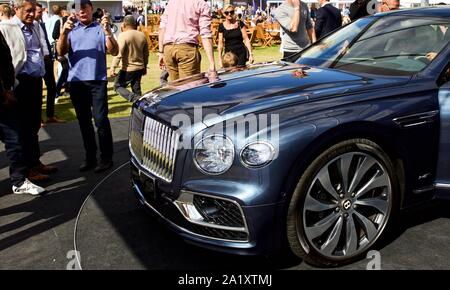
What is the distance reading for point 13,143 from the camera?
4.34m

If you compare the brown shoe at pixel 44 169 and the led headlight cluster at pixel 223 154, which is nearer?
the led headlight cluster at pixel 223 154

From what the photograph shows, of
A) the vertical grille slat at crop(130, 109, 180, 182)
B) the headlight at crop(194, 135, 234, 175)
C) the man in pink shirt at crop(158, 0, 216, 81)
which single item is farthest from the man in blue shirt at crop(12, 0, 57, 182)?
the headlight at crop(194, 135, 234, 175)

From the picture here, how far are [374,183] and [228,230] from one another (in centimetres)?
100

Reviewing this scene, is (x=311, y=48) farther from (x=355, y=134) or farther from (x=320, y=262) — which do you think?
(x=320, y=262)

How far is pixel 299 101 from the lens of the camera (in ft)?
9.44

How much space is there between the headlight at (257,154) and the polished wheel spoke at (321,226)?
0.54 metres

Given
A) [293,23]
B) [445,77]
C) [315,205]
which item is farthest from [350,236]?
[293,23]

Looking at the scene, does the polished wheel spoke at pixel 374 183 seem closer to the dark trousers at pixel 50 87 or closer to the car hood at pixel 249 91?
the car hood at pixel 249 91

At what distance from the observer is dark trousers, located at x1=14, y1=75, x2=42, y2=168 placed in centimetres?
469

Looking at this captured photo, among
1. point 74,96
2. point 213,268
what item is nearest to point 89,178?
point 74,96

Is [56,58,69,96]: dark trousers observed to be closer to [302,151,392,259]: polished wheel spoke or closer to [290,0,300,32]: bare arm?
[290,0,300,32]: bare arm

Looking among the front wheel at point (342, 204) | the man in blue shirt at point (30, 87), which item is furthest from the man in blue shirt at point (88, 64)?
the front wheel at point (342, 204)

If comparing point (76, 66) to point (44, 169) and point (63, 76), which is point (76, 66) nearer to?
point (44, 169)

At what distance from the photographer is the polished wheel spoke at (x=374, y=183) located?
118 inches
